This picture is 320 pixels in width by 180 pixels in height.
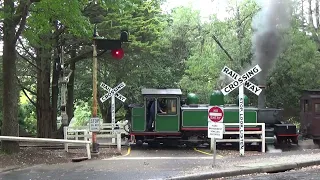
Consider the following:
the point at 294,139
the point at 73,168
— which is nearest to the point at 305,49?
the point at 294,139

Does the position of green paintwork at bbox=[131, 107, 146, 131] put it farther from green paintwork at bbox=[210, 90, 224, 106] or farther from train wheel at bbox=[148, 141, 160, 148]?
green paintwork at bbox=[210, 90, 224, 106]

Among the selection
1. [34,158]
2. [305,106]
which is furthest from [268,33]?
[34,158]

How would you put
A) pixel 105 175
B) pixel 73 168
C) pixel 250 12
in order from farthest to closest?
pixel 250 12 < pixel 73 168 < pixel 105 175

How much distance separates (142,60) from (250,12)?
7.94m

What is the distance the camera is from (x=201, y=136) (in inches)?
722

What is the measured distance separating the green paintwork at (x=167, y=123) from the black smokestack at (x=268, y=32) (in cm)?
447

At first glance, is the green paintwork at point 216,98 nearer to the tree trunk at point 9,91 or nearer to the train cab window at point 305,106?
the train cab window at point 305,106

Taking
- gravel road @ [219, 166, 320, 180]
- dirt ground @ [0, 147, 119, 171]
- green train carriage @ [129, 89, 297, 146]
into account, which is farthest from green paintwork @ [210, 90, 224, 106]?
gravel road @ [219, 166, 320, 180]

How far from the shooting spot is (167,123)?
693 inches

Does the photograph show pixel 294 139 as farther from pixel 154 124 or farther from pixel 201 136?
pixel 154 124

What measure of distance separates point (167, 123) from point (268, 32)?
6.49 meters

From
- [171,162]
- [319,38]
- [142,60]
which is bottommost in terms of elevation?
[171,162]

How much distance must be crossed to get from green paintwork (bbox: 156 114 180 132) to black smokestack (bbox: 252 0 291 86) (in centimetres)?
447

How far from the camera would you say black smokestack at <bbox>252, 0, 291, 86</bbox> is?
19266 mm
